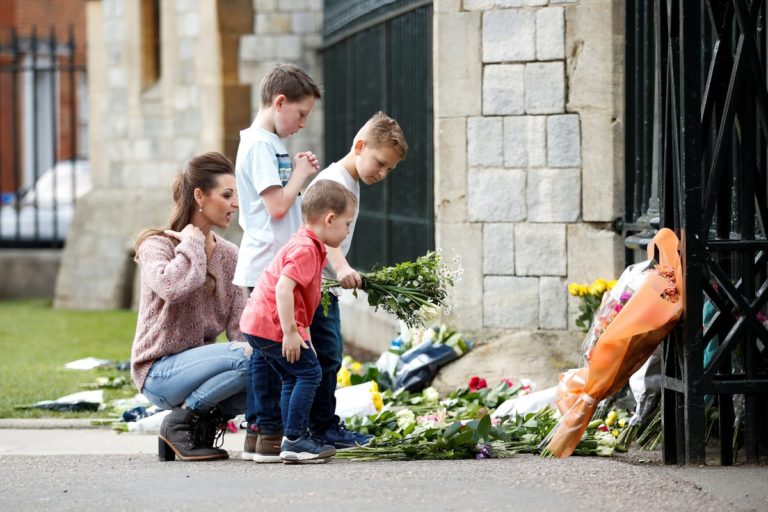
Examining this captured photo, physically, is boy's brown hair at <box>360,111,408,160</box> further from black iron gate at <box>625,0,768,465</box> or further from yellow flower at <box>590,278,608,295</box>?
yellow flower at <box>590,278,608,295</box>

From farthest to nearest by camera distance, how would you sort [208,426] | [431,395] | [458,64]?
[458,64]
[431,395]
[208,426]

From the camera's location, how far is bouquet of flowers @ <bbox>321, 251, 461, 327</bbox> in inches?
231

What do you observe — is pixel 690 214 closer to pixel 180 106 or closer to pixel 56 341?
pixel 56 341

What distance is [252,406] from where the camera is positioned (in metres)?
5.88

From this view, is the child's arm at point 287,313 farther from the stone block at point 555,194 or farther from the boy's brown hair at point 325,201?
the stone block at point 555,194

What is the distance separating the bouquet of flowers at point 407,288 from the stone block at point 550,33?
230cm

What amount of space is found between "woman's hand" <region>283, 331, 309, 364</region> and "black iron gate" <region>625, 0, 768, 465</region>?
1446 mm

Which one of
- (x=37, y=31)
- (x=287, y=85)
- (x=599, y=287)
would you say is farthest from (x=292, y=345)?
(x=37, y=31)

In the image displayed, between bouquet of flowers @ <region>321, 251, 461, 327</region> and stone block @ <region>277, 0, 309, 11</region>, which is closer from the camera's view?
bouquet of flowers @ <region>321, 251, 461, 327</region>

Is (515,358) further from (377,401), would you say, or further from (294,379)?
(294,379)

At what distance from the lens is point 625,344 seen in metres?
5.70

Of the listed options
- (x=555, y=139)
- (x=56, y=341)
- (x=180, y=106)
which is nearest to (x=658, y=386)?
(x=555, y=139)

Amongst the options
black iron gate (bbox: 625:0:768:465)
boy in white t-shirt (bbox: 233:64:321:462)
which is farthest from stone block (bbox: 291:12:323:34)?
black iron gate (bbox: 625:0:768:465)

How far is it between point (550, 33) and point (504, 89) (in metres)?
0.39
